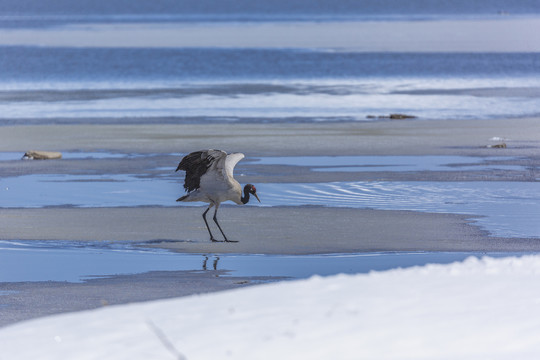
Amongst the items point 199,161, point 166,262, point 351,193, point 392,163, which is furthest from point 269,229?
point 392,163

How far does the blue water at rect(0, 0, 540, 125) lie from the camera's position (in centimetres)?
2852

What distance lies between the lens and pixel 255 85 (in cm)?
4025

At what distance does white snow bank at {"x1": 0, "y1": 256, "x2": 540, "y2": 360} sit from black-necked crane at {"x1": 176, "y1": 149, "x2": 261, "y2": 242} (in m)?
4.54

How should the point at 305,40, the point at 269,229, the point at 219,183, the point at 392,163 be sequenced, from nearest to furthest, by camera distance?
the point at 219,183
the point at 269,229
the point at 392,163
the point at 305,40

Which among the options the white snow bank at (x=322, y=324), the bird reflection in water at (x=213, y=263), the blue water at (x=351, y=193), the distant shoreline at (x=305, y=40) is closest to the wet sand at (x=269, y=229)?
the bird reflection in water at (x=213, y=263)

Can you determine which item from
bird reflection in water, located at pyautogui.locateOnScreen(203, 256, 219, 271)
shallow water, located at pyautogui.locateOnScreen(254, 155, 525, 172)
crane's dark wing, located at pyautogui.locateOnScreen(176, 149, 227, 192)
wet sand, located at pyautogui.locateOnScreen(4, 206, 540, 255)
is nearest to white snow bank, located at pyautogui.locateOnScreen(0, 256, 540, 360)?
bird reflection in water, located at pyautogui.locateOnScreen(203, 256, 219, 271)

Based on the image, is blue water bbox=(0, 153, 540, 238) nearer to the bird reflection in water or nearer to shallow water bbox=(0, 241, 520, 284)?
shallow water bbox=(0, 241, 520, 284)

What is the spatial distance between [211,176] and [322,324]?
5759mm

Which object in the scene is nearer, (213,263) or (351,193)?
(213,263)

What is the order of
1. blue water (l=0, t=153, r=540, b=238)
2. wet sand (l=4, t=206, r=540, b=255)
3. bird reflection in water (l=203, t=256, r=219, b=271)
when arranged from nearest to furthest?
bird reflection in water (l=203, t=256, r=219, b=271) → wet sand (l=4, t=206, r=540, b=255) → blue water (l=0, t=153, r=540, b=238)

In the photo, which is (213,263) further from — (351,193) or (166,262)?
(351,193)

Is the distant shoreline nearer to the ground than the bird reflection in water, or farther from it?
farther from it

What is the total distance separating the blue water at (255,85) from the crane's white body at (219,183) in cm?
1464

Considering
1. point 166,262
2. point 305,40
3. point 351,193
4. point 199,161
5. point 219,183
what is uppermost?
point 305,40
